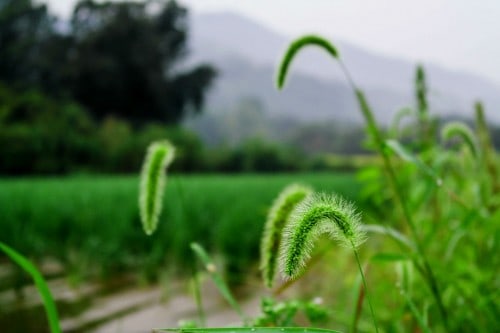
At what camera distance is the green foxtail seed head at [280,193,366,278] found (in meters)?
0.56

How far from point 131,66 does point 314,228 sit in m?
36.6

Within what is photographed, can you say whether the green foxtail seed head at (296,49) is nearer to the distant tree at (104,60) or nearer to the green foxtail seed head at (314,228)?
the green foxtail seed head at (314,228)

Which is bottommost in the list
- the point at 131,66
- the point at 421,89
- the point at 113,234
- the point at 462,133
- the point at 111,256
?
the point at 111,256

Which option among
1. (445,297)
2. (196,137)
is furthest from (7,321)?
(196,137)

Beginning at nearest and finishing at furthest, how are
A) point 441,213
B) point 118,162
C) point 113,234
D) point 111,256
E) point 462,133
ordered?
1. point 462,133
2. point 441,213
3. point 111,256
4. point 113,234
5. point 118,162

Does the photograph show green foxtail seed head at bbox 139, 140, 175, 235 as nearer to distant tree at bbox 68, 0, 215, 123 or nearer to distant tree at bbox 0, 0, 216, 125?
distant tree at bbox 0, 0, 216, 125

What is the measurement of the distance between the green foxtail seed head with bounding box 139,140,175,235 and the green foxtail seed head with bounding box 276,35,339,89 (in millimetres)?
234

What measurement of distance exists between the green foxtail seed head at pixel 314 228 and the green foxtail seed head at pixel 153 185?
42cm

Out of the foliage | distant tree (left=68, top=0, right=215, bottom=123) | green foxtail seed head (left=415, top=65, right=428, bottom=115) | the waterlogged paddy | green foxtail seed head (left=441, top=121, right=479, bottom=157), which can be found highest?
distant tree (left=68, top=0, right=215, bottom=123)

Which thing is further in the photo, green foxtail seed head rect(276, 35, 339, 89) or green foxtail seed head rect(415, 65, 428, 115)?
green foxtail seed head rect(415, 65, 428, 115)

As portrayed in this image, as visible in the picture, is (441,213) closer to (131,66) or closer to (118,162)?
(118,162)

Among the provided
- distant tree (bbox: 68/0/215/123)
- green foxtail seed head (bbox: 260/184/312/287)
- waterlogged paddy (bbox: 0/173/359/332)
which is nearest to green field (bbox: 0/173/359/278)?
waterlogged paddy (bbox: 0/173/359/332)

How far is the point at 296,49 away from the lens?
40.7 inches

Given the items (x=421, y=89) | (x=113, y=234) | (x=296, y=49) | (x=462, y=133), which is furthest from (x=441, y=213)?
(x=113, y=234)
